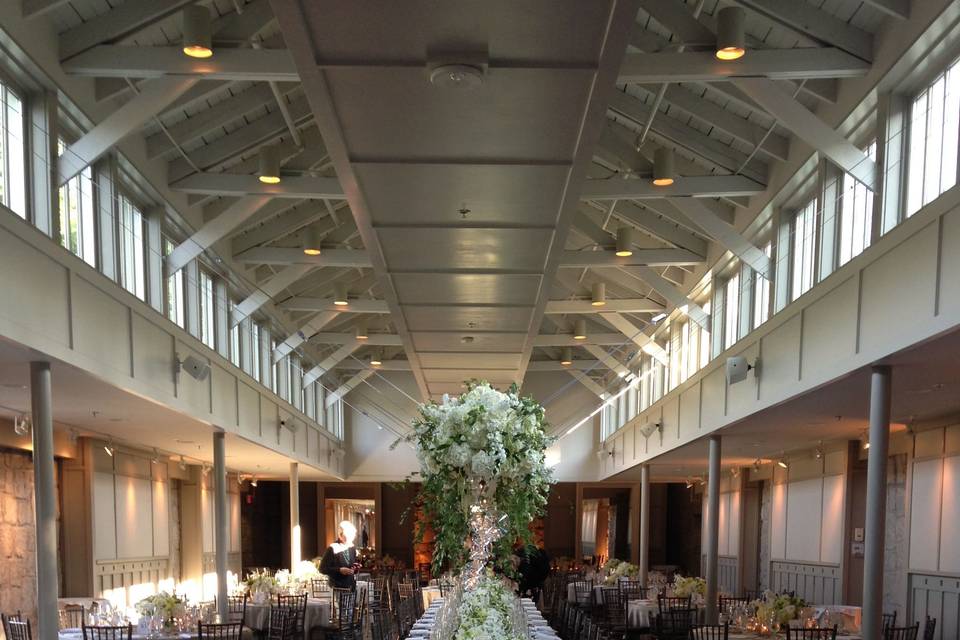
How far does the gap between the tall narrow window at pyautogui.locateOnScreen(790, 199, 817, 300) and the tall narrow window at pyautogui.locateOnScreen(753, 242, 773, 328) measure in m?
0.75

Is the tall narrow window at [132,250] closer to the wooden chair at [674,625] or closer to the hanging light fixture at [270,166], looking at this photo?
the hanging light fixture at [270,166]

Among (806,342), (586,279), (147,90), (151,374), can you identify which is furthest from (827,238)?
(586,279)

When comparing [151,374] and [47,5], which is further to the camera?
[151,374]

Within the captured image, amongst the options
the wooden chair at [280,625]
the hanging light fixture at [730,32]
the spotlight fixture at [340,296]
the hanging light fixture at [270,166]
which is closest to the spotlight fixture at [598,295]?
the spotlight fixture at [340,296]

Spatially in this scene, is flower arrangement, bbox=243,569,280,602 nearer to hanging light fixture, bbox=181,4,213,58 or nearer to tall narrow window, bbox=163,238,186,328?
tall narrow window, bbox=163,238,186,328

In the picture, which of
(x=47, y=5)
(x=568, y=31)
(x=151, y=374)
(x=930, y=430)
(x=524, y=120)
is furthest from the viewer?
(x=930, y=430)

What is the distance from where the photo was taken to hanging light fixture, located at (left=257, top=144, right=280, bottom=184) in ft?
36.3

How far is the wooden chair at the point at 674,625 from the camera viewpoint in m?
12.7

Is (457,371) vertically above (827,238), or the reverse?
(827,238)

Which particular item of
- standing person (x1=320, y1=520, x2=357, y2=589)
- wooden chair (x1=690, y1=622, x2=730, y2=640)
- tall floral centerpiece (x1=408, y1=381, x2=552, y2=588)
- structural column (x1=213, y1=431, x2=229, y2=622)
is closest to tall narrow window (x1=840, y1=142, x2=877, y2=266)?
wooden chair (x1=690, y1=622, x2=730, y2=640)

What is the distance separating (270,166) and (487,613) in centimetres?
684

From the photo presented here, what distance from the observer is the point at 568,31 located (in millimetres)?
4996

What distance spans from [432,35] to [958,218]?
13.4 ft

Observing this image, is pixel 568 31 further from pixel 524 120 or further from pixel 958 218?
pixel 958 218
